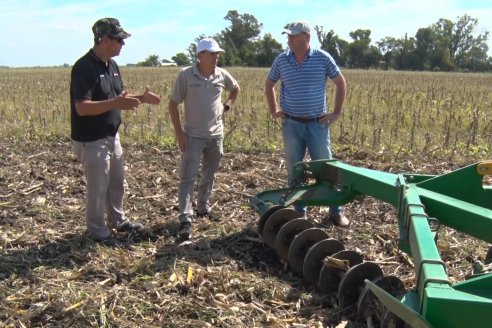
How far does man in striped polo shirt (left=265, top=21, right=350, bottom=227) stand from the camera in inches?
213

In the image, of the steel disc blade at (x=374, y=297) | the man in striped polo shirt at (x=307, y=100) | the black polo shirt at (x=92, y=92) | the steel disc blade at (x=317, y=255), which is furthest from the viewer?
the man in striped polo shirt at (x=307, y=100)

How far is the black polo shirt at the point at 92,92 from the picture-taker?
4.56m

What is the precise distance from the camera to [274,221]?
15.2ft

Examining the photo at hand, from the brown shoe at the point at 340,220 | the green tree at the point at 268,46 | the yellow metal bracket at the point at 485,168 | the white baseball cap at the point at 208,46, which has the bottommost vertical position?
the brown shoe at the point at 340,220

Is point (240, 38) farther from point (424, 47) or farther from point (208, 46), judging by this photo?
point (208, 46)

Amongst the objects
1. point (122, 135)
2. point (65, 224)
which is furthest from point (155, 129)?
point (65, 224)

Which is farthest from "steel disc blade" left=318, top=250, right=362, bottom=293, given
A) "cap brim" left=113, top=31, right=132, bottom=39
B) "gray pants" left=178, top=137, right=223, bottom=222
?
"cap brim" left=113, top=31, right=132, bottom=39

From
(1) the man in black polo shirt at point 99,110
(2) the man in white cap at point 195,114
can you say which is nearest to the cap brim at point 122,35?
(1) the man in black polo shirt at point 99,110

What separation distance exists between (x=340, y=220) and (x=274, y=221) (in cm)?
104

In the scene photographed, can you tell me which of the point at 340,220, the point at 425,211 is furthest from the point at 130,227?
the point at 425,211

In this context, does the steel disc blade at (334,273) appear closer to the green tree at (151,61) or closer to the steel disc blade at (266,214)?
the steel disc blade at (266,214)

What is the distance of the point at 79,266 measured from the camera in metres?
4.48

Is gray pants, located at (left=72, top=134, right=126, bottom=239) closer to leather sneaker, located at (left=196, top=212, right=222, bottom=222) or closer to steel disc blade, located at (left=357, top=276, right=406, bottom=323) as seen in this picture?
leather sneaker, located at (left=196, top=212, right=222, bottom=222)

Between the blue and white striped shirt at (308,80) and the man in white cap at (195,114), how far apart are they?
2.01ft
